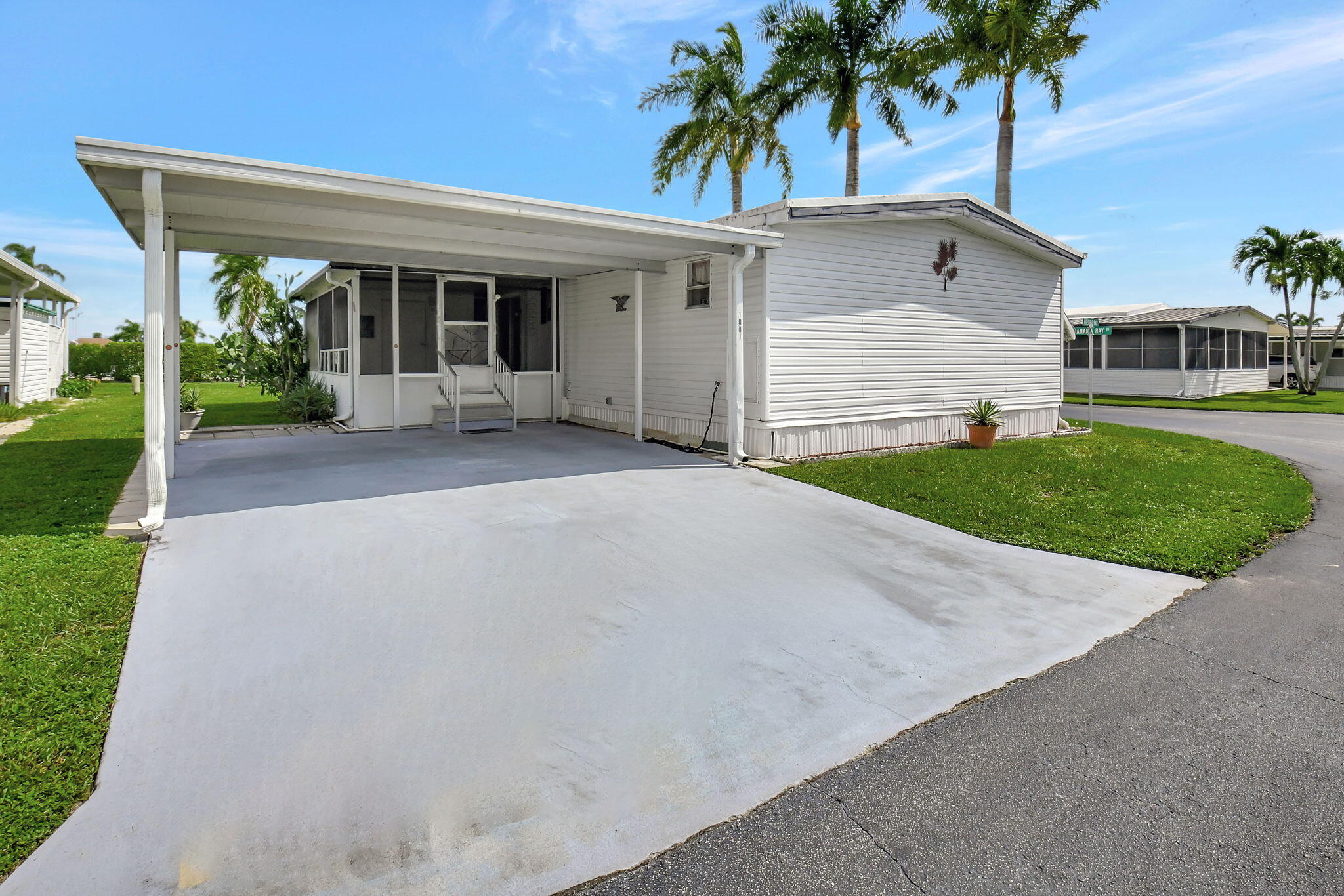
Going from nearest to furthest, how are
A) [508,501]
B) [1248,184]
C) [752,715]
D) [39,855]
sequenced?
[39,855], [752,715], [508,501], [1248,184]

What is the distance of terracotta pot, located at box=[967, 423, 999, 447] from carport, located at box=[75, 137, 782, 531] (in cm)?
393

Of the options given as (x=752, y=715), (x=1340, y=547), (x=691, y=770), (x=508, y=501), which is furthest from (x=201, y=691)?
(x=1340, y=547)

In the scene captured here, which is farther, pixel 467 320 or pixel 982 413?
pixel 467 320

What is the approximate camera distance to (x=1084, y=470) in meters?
9.14

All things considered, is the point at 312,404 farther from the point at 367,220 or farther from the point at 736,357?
the point at 736,357

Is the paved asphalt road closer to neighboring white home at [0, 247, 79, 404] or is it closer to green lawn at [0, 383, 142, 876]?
green lawn at [0, 383, 142, 876]

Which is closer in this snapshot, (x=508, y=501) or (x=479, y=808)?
(x=479, y=808)

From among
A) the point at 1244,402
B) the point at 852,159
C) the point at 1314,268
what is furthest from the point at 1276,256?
the point at 852,159

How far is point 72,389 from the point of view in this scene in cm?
2083

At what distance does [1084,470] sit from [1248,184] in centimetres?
1284

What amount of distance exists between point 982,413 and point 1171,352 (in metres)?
17.5

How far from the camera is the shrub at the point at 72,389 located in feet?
66.5

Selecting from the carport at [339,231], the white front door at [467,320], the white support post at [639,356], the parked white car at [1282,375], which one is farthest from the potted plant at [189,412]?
the parked white car at [1282,375]

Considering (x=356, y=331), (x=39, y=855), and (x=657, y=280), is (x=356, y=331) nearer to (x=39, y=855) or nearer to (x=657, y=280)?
(x=657, y=280)
